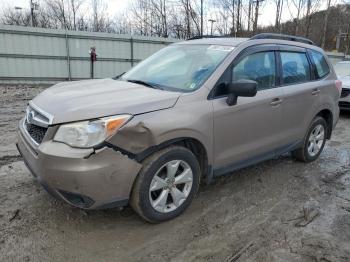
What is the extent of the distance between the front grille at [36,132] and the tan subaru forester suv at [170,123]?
0.01 metres

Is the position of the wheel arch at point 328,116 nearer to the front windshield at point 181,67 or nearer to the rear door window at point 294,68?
the rear door window at point 294,68

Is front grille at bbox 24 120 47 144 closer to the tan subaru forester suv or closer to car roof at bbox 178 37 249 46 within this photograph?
the tan subaru forester suv

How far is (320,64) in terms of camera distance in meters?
5.29

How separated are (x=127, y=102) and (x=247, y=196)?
1894 millimetres

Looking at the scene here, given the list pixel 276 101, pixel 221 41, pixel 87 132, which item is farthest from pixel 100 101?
pixel 276 101

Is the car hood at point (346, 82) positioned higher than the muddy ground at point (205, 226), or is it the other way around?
the car hood at point (346, 82)

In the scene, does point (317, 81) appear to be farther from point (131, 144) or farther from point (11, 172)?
point (11, 172)

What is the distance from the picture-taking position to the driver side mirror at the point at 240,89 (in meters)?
3.49

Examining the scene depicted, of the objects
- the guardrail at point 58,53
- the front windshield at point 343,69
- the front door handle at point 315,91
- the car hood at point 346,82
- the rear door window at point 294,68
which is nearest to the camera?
the rear door window at point 294,68

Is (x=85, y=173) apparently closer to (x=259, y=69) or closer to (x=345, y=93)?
(x=259, y=69)

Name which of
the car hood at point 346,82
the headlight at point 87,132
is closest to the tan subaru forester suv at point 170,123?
the headlight at point 87,132

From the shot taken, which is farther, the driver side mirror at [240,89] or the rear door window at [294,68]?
the rear door window at [294,68]

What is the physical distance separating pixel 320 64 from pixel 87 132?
12.8ft

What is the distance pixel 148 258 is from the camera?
2.90m
